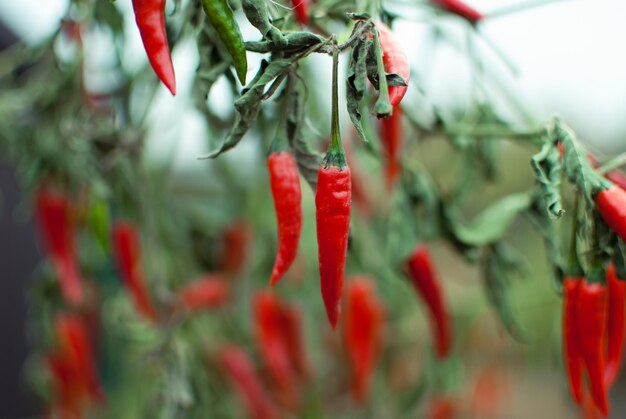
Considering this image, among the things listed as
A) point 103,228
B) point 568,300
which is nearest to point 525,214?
point 568,300

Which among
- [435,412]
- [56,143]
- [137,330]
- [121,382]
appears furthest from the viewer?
[121,382]

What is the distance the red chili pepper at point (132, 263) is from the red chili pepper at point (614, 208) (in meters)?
0.91

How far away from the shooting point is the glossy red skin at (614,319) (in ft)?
2.81

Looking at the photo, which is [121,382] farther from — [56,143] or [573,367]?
[573,367]

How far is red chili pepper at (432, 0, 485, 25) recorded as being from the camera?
3.53 ft

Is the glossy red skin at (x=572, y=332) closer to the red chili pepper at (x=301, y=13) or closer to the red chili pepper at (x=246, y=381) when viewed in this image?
the red chili pepper at (x=301, y=13)

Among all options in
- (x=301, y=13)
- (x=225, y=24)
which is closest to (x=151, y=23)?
(x=225, y=24)

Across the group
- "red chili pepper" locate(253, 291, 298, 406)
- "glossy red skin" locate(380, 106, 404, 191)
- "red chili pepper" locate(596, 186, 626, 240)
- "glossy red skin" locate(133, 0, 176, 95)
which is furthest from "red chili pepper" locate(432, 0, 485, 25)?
"red chili pepper" locate(253, 291, 298, 406)

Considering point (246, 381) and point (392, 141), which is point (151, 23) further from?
point (246, 381)

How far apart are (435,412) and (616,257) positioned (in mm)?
1047

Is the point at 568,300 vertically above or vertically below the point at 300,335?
above

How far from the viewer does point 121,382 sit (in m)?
2.63

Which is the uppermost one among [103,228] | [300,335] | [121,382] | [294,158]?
[294,158]

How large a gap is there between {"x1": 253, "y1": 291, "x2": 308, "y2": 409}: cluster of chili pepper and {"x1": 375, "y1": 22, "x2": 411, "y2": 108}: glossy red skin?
0.92m
